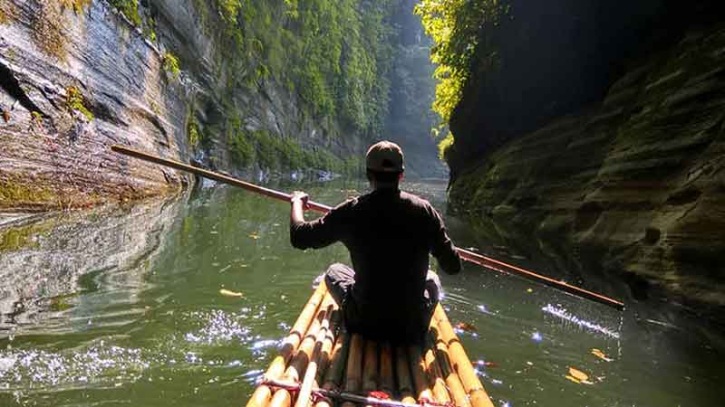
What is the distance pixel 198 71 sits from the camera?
1503 cm

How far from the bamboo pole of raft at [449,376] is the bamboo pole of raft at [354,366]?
0.41 meters

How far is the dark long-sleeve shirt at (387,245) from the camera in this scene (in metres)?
2.55

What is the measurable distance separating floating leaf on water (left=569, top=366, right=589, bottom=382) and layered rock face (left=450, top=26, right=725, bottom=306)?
171 cm

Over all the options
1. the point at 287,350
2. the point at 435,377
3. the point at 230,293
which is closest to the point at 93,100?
the point at 230,293

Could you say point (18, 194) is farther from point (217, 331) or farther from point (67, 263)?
point (217, 331)

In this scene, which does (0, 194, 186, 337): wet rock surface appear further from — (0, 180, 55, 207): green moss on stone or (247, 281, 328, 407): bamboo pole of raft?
(247, 281, 328, 407): bamboo pole of raft

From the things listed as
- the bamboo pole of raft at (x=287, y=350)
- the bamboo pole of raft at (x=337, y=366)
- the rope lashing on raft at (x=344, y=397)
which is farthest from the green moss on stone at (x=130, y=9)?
the rope lashing on raft at (x=344, y=397)

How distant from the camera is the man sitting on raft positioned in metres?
2.54

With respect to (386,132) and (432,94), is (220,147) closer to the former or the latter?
(386,132)

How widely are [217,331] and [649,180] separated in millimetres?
5006

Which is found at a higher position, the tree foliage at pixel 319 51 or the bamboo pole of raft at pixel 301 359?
the tree foliage at pixel 319 51

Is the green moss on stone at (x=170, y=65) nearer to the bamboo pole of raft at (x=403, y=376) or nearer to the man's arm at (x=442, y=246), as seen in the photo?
the man's arm at (x=442, y=246)

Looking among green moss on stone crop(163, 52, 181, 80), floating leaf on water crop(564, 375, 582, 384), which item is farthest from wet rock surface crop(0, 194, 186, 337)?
green moss on stone crop(163, 52, 181, 80)

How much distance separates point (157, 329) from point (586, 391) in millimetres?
2799
